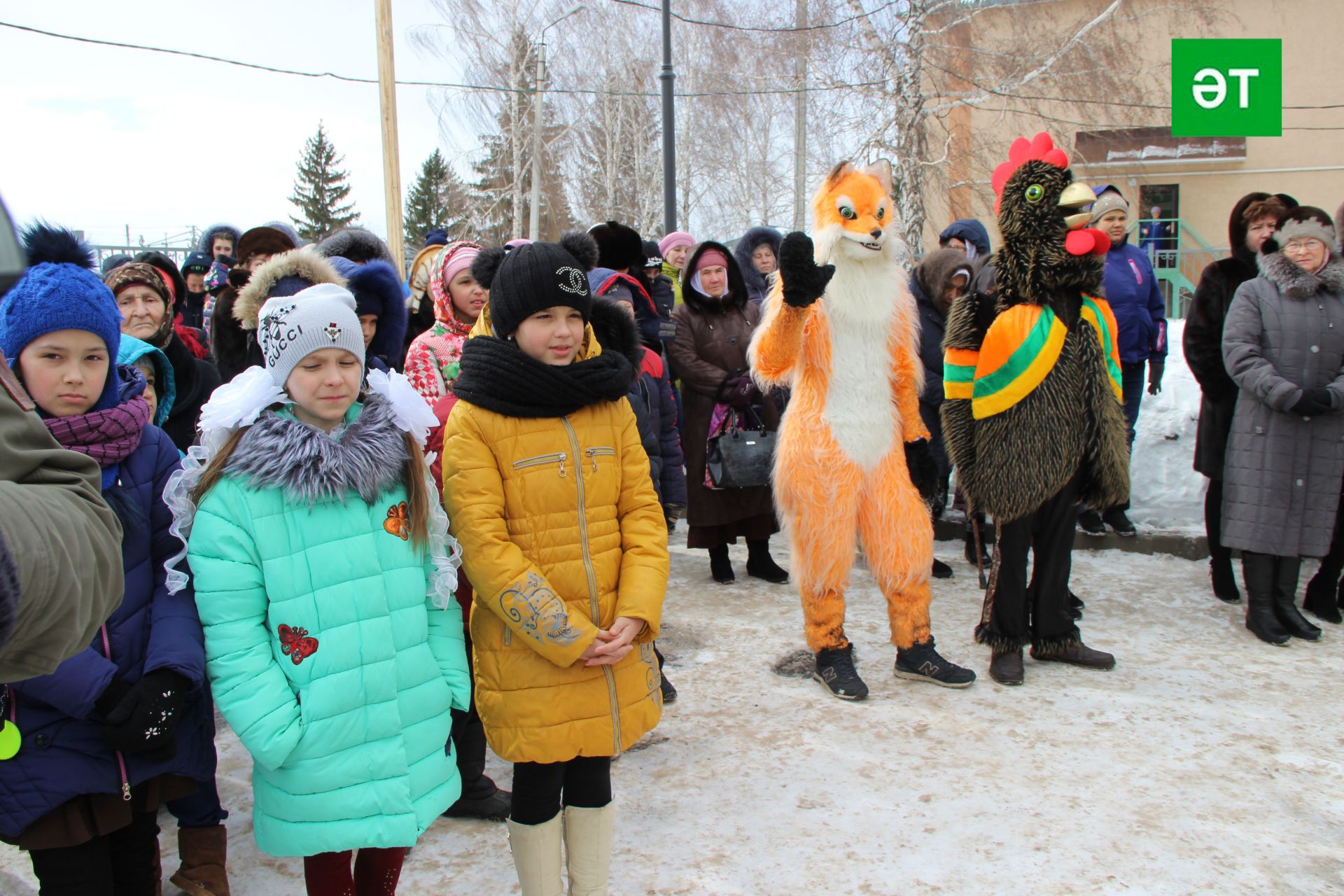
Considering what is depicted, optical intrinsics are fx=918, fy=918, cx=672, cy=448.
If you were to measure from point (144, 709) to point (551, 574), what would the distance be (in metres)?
0.95

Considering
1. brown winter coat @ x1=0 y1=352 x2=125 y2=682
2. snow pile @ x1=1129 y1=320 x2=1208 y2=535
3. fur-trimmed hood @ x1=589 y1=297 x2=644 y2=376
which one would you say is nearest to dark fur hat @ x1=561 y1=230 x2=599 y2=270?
fur-trimmed hood @ x1=589 y1=297 x2=644 y2=376

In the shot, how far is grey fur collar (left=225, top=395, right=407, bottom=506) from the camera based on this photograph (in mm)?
2068

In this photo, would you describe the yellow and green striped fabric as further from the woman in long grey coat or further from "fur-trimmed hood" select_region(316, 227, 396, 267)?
"fur-trimmed hood" select_region(316, 227, 396, 267)

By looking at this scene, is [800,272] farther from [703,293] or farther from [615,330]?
[703,293]

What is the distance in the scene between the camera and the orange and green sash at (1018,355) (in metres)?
3.92

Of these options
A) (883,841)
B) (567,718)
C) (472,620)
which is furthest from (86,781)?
(883,841)

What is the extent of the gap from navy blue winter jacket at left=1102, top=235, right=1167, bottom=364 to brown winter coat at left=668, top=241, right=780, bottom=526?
2.48 metres

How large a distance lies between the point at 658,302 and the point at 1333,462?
4.33 metres

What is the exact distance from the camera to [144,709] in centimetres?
202

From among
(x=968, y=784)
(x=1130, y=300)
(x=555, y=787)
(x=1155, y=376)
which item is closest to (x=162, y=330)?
(x=555, y=787)

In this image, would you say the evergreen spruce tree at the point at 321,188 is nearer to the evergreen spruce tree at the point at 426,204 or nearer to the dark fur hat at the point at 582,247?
the evergreen spruce tree at the point at 426,204

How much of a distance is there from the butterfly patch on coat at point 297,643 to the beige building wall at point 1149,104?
48.1 ft

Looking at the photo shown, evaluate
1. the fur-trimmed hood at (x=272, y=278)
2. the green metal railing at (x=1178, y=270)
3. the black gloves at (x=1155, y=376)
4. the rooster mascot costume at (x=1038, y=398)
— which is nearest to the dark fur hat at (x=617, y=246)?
the rooster mascot costume at (x=1038, y=398)

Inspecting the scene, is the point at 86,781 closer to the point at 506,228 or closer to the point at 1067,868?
the point at 1067,868
